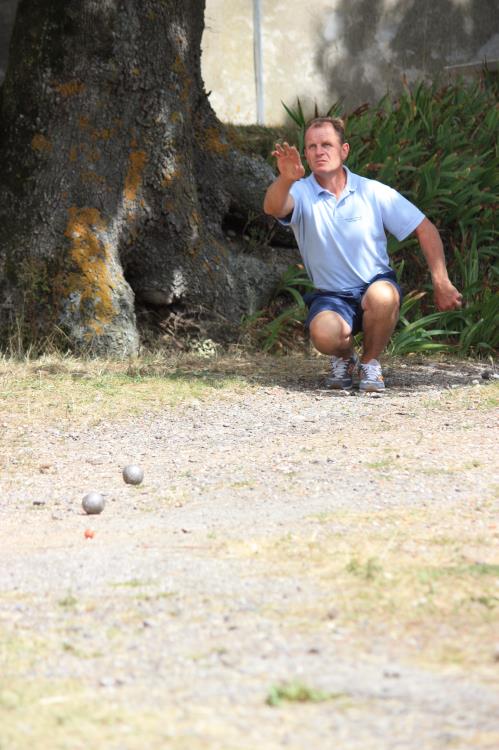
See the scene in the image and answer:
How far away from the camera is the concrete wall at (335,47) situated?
10836 millimetres

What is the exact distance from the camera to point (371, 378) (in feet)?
21.2

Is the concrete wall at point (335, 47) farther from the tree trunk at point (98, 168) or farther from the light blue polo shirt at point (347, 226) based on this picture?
the light blue polo shirt at point (347, 226)

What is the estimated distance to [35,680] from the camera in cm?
260

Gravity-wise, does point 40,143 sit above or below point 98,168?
above

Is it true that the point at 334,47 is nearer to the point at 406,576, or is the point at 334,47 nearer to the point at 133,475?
the point at 133,475

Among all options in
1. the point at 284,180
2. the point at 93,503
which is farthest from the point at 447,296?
the point at 93,503

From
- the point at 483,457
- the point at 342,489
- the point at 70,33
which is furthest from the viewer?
the point at 70,33

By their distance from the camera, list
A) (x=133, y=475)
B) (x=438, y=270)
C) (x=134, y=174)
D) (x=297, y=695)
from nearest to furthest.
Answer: (x=297, y=695), (x=133, y=475), (x=438, y=270), (x=134, y=174)

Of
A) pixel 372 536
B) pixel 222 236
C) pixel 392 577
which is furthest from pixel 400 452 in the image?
pixel 222 236

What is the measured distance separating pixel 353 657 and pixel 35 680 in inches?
27.4

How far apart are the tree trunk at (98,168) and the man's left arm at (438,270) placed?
6.08 feet

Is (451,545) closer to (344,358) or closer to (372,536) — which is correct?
(372,536)

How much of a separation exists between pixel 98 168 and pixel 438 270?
2274 millimetres

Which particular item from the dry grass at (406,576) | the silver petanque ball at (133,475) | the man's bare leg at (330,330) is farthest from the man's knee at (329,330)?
the dry grass at (406,576)
